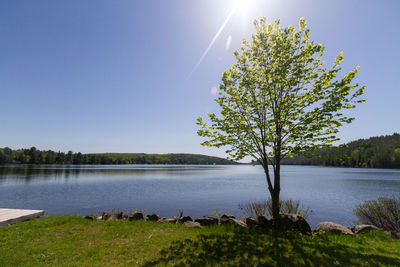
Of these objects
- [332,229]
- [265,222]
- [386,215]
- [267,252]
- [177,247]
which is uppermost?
[267,252]

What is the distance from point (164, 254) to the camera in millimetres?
7719

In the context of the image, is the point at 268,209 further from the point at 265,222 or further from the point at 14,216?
the point at 14,216

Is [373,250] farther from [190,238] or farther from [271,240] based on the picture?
[190,238]

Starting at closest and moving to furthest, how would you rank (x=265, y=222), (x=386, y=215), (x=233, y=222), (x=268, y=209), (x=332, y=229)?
1. (x=332, y=229)
2. (x=265, y=222)
3. (x=233, y=222)
4. (x=386, y=215)
5. (x=268, y=209)

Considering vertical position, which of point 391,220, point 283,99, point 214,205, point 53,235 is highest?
point 283,99

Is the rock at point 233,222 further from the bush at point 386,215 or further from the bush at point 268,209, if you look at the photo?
the bush at point 386,215

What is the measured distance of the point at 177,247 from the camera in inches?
334

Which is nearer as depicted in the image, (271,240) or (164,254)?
(164,254)

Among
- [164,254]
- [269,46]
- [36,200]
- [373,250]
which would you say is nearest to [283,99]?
[269,46]

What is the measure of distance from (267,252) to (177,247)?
12.8ft

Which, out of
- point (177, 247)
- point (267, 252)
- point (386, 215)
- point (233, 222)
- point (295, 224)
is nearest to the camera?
point (267, 252)

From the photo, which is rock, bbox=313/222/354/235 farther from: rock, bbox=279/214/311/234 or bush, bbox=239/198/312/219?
bush, bbox=239/198/312/219

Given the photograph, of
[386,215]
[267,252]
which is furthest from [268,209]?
[267,252]

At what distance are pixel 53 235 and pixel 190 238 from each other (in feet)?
24.2
